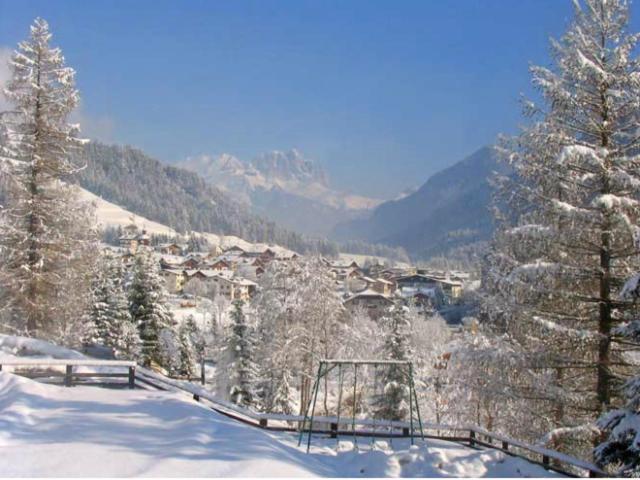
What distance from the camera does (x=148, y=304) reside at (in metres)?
34.9

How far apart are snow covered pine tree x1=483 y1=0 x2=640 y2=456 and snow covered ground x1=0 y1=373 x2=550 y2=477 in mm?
2249

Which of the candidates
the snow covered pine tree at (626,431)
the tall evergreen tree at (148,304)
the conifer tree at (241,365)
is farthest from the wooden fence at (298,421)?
the tall evergreen tree at (148,304)

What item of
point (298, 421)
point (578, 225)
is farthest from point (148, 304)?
point (578, 225)

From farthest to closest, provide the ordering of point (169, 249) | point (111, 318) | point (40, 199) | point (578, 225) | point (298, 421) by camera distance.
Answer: point (169, 249) < point (111, 318) < point (40, 199) < point (298, 421) < point (578, 225)

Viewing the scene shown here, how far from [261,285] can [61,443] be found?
72.6ft

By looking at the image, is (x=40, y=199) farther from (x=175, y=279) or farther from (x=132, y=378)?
(x=175, y=279)

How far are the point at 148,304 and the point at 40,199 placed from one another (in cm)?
1368

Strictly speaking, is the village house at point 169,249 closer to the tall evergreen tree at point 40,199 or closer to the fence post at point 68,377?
the tall evergreen tree at point 40,199

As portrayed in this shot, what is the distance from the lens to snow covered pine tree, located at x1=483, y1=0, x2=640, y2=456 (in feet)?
38.3

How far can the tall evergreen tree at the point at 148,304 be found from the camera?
113ft

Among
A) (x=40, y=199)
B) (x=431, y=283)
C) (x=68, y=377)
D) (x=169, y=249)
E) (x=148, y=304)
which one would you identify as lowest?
(x=68, y=377)

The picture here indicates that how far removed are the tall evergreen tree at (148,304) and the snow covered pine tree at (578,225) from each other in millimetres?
25293

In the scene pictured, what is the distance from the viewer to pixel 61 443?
30.9 ft

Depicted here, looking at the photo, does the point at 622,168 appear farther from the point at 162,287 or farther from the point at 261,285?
the point at 162,287
